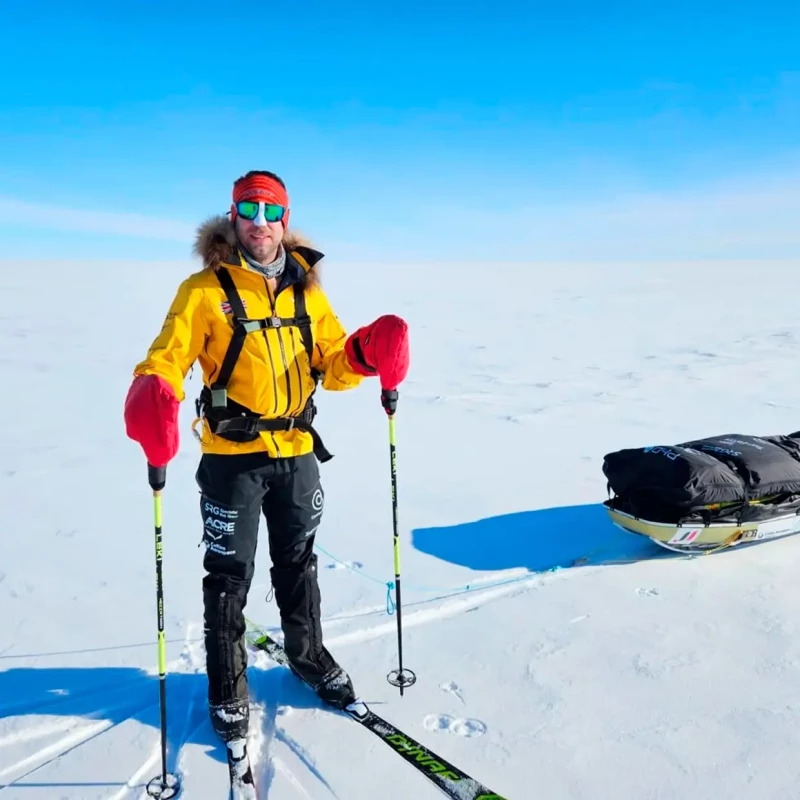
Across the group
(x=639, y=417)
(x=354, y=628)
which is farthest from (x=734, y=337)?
(x=354, y=628)

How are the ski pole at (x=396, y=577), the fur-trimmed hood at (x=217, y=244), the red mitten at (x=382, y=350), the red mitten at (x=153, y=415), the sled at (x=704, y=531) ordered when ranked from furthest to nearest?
the sled at (x=704, y=531), the ski pole at (x=396, y=577), the red mitten at (x=382, y=350), the fur-trimmed hood at (x=217, y=244), the red mitten at (x=153, y=415)

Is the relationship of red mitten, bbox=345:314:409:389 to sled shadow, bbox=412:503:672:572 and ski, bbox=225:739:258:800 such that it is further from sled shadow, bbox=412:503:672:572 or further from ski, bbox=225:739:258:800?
sled shadow, bbox=412:503:672:572

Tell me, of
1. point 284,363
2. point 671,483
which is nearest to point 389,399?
point 284,363

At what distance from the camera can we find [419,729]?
284 centimetres

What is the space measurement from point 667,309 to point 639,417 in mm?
11986

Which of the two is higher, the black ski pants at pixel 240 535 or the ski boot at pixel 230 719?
the black ski pants at pixel 240 535

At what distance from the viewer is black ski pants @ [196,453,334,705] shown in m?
2.76

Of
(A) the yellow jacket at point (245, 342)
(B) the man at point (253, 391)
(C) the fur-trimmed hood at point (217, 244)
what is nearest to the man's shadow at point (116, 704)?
(B) the man at point (253, 391)

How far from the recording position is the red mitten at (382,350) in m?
2.94

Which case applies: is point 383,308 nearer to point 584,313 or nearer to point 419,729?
point 584,313

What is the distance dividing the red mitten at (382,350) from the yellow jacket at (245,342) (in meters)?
0.24

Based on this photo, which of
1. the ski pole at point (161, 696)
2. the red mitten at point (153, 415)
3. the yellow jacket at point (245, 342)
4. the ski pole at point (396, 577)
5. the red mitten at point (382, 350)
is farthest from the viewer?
the ski pole at point (396, 577)

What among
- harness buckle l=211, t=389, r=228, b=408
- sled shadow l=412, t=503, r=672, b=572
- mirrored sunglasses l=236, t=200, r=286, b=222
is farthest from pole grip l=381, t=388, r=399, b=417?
sled shadow l=412, t=503, r=672, b=572

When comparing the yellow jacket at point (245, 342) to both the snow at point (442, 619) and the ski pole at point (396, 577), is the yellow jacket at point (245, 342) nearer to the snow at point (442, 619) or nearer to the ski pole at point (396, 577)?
the snow at point (442, 619)
